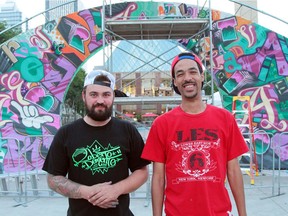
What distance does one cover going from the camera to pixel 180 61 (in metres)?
2.62

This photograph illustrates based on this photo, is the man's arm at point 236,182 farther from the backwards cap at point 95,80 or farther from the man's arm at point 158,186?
the backwards cap at point 95,80

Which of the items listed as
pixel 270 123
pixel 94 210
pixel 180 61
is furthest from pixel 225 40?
pixel 94 210

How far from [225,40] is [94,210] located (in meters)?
8.50

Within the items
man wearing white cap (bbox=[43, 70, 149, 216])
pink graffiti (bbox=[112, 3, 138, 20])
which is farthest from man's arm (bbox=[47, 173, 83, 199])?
pink graffiti (bbox=[112, 3, 138, 20])

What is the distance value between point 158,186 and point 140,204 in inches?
159

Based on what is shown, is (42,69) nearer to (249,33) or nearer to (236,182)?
(249,33)

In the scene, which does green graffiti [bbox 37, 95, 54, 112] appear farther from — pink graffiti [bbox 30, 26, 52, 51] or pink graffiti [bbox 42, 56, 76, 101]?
pink graffiti [bbox 30, 26, 52, 51]

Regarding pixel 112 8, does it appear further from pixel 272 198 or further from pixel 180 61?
pixel 180 61

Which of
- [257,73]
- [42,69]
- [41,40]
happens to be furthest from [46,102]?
[257,73]

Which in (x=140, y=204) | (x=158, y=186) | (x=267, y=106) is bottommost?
(x=140, y=204)

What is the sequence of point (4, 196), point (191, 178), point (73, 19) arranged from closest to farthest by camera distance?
1. point (191, 178)
2. point (4, 196)
3. point (73, 19)

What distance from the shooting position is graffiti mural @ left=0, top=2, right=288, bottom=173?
31.4 ft

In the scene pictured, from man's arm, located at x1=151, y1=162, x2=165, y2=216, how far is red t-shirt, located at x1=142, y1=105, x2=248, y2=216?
6 centimetres

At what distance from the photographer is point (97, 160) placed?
2469 millimetres
